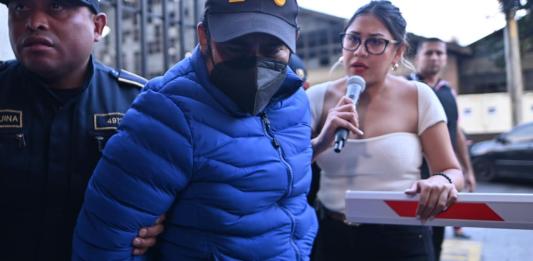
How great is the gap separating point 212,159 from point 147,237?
27cm

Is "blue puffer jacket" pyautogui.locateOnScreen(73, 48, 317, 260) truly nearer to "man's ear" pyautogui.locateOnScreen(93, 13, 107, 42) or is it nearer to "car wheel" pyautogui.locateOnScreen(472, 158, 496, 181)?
"man's ear" pyautogui.locateOnScreen(93, 13, 107, 42)

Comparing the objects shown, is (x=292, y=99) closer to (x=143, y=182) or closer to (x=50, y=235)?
(x=143, y=182)

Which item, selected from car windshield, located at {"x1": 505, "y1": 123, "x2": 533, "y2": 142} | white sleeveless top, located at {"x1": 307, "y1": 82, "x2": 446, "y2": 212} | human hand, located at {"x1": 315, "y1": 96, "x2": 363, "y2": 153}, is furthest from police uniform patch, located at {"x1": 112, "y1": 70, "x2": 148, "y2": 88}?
car windshield, located at {"x1": 505, "y1": 123, "x2": 533, "y2": 142}

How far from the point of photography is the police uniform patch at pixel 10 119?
1.44 meters

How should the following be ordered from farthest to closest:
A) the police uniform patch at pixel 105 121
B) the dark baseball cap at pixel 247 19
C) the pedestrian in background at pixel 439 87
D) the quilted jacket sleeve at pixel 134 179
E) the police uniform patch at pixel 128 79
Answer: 1. the pedestrian in background at pixel 439 87
2. the police uniform patch at pixel 128 79
3. the police uniform patch at pixel 105 121
4. the dark baseball cap at pixel 247 19
5. the quilted jacket sleeve at pixel 134 179

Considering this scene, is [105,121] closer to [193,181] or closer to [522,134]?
[193,181]

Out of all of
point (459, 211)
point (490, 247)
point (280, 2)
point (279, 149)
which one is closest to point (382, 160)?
point (459, 211)

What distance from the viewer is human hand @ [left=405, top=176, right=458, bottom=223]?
5.15 ft

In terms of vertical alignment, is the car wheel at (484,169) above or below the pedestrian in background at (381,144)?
below

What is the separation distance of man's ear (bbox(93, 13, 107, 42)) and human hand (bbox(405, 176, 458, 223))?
45.2 inches

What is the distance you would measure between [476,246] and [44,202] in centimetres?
532

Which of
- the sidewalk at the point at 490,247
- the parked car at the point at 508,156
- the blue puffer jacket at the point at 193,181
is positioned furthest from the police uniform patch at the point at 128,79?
the parked car at the point at 508,156

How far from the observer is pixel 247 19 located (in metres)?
1.30

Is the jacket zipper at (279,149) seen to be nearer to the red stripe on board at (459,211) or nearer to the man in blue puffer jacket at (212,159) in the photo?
the man in blue puffer jacket at (212,159)
